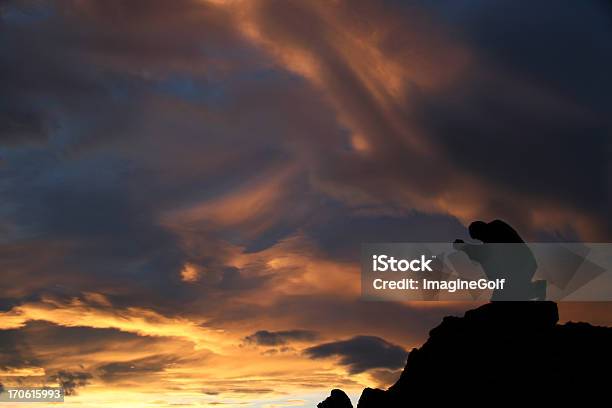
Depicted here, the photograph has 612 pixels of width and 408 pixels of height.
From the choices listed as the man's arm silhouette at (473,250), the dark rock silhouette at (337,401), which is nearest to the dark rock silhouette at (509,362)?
the man's arm silhouette at (473,250)

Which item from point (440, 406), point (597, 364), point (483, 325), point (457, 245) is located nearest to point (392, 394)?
point (440, 406)

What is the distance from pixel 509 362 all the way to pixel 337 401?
34652 mm

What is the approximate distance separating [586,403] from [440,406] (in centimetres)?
1294

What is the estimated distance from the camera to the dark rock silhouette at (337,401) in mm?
80875

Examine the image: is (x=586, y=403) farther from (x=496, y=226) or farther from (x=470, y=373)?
(x=496, y=226)

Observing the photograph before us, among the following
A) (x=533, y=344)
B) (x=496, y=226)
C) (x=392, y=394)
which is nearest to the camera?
(x=533, y=344)

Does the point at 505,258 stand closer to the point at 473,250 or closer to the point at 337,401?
the point at 473,250

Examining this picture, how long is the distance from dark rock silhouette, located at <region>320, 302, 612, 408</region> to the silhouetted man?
113 centimetres

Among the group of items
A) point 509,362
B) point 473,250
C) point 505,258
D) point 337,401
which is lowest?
point 337,401

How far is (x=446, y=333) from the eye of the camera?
191ft

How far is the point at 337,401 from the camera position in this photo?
81250 mm

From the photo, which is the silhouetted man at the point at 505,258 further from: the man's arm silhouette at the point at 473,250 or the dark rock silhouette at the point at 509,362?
the dark rock silhouette at the point at 509,362

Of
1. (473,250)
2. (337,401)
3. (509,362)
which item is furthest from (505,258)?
(337,401)

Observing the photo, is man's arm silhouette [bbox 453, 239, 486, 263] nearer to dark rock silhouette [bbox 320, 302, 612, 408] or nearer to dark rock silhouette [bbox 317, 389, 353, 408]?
dark rock silhouette [bbox 320, 302, 612, 408]
